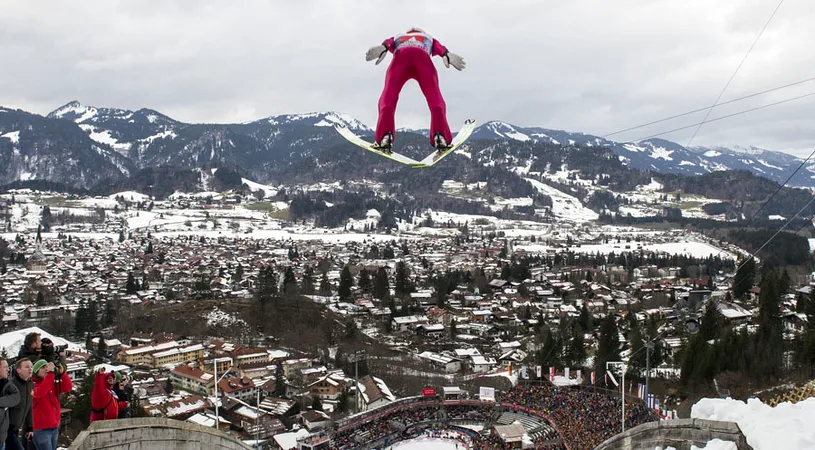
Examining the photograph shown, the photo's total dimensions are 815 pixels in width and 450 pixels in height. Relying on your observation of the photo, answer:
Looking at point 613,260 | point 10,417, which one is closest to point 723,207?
point 613,260

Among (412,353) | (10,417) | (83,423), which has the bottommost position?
(412,353)

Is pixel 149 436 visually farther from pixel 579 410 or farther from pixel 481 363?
pixel 481 363

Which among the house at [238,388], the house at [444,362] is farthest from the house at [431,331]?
the house at [238,388]

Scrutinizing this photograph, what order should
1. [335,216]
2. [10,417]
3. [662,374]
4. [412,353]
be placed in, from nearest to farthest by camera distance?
[10,417] → [662,374] → [412,353] → [335,216]

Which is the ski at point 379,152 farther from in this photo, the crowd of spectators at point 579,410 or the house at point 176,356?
the house at point 176,356

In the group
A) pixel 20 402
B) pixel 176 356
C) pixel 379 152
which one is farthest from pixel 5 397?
pixel 176 356

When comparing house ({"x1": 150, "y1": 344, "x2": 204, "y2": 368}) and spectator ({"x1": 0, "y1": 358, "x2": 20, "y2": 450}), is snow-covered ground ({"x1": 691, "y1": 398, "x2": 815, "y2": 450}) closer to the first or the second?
spectator ({"x1": 0, "y1": 358, "x2": 20, "y2": 450})

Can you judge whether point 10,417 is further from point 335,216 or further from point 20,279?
point 335,216
